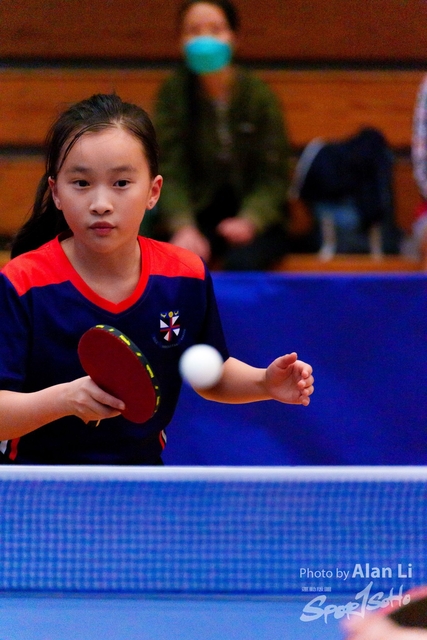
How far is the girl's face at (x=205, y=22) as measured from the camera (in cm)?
340

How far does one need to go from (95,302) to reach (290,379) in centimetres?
47

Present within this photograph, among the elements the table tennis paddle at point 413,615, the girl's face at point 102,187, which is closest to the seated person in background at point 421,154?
the girl's face at point 102,187

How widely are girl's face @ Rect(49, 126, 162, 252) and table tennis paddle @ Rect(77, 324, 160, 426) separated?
1.02 feet

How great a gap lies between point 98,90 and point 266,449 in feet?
6.45

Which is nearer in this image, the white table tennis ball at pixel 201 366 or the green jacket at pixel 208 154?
the white table tennis ball at pixel 201 366

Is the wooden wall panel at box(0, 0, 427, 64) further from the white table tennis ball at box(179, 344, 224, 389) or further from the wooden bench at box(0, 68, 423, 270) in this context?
the white table tennis ball at box(179, 344, 224, 389)

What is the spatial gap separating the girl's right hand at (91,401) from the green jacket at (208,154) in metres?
1.69

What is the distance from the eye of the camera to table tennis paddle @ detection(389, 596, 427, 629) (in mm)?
935

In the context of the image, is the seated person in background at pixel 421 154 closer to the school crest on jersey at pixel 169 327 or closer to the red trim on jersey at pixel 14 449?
the school crest on jersey at pixel 169 327

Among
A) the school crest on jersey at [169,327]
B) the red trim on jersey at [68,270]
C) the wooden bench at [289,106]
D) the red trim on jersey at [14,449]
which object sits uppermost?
the wooden bench at [289,106]

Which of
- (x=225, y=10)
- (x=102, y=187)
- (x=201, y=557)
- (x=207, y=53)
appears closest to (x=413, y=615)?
(x=102, y=187)

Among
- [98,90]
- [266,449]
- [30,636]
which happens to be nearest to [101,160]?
[30,636]

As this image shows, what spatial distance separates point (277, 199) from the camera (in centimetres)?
359

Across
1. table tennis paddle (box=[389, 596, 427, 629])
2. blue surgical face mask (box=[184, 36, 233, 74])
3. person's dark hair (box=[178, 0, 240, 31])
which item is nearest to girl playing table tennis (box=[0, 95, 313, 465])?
table tennis paddle (box=[389, 596, 427, 629])
